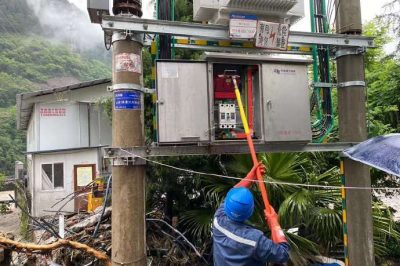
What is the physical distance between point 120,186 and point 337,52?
3.21 metres

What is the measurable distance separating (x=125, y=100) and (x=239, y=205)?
1.53 meters

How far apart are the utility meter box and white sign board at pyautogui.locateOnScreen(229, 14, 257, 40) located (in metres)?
0.22

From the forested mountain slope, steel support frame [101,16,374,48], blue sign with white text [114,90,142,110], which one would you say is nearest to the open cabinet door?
blue sign with white text [114,90,142,110]

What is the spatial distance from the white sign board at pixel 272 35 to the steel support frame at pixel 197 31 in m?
0.20

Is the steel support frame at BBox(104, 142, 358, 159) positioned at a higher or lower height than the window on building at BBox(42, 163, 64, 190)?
higher

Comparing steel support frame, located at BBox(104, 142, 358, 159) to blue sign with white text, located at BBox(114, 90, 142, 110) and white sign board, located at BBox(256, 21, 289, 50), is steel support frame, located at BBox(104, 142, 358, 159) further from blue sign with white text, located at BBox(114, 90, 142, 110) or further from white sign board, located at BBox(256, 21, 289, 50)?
white sign board, located at BBox(256, 21, 289, 50)

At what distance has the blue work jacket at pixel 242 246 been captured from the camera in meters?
3.08

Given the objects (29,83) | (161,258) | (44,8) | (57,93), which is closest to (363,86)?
(161,258)

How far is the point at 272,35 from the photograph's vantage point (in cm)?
396

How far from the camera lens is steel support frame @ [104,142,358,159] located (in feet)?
11.7

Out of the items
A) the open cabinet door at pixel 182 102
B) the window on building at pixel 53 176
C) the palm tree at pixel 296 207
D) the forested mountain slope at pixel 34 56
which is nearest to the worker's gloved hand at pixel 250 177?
the open cabinet door at pixel 182 102

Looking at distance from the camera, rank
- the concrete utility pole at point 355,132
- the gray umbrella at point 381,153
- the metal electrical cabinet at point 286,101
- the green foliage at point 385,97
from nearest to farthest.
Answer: the gray umbrella at point 381,153
the metal electrical cabinet at point 286,101
the concrete utility pole at point 355,132
the green foliage at point 385,97

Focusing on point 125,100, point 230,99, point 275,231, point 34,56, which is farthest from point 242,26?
point 34,56

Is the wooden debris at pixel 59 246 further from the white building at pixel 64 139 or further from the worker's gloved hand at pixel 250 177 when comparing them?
the white building at pixel 64 139
